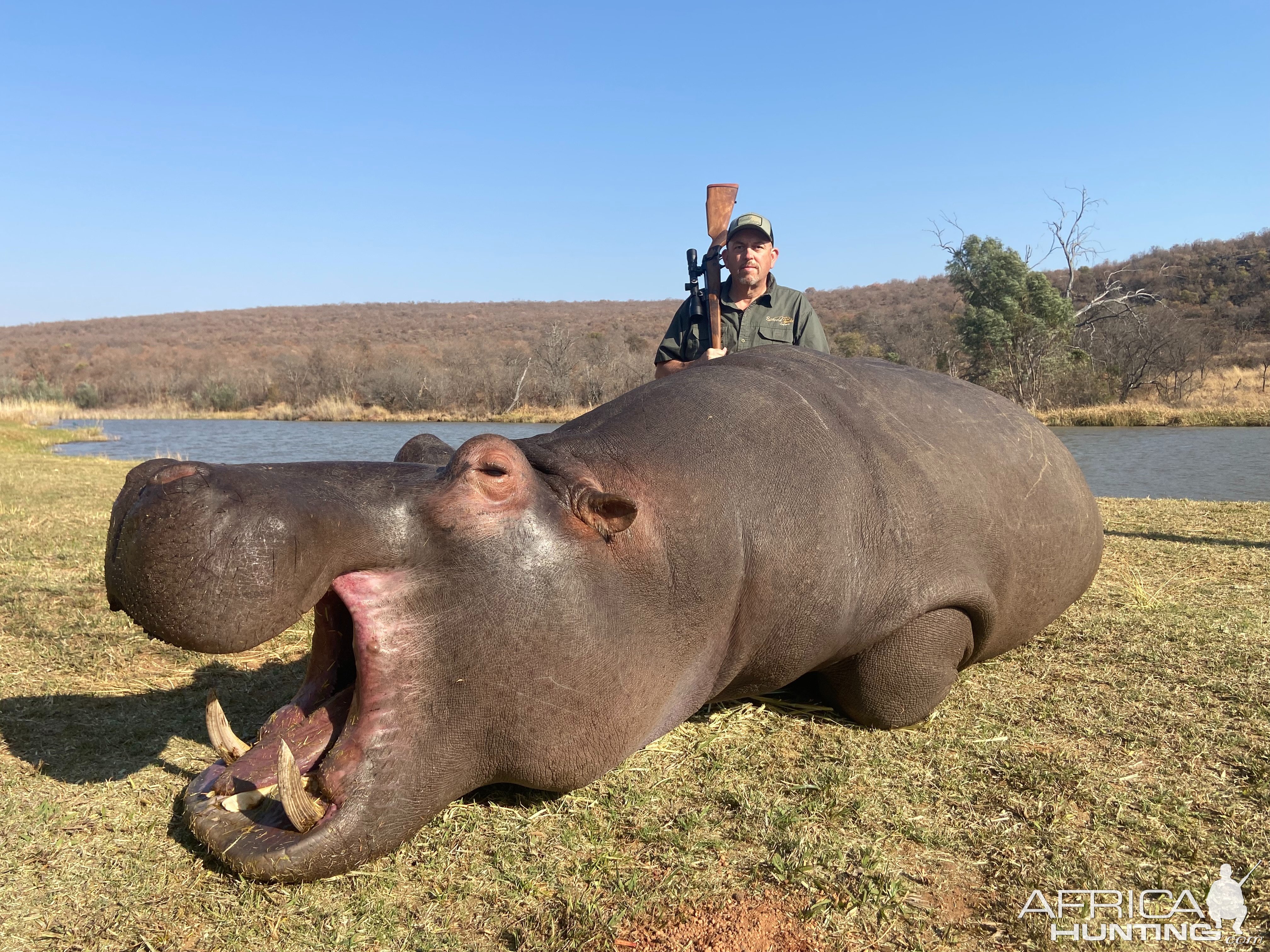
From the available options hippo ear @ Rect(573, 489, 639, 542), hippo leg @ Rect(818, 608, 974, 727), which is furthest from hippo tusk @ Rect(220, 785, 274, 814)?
hippo leg @ Rect(818, 608, 974, 727)

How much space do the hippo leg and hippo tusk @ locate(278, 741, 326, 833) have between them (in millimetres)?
1871

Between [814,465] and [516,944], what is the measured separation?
5.62ft

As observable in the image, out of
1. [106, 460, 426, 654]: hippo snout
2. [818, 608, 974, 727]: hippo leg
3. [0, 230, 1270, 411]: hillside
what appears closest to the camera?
[106, 460, 426, 654]: hippo snout

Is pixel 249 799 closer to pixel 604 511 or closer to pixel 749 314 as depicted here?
pixel 604 511

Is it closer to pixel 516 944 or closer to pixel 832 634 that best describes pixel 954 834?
pixel 832 634

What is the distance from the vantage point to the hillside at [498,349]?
1485 inches

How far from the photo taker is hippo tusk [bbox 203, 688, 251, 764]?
237 cm

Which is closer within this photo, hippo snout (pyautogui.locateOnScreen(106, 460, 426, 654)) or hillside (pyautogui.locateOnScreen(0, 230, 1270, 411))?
hippo snout (pyautogui.locateOnScreen(106, 460, 426, 654))

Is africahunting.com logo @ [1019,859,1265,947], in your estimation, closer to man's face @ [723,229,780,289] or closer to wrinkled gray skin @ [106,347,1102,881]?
wrinkled gray skin @ [106,347,1102,881]

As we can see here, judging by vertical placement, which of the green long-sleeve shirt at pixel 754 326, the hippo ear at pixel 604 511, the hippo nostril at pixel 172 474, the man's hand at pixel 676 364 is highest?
the green long-sleeve shirt at pixel 754 326

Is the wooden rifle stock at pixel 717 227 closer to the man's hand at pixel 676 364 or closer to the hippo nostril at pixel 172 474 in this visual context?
the man's hand at pixel 676 364

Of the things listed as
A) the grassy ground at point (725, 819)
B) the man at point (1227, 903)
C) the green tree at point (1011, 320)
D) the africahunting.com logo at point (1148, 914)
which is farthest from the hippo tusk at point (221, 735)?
the green tree at point (1011, 320)

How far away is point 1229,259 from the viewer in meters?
53.4

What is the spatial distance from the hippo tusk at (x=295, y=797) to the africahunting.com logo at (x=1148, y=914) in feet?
5.82
